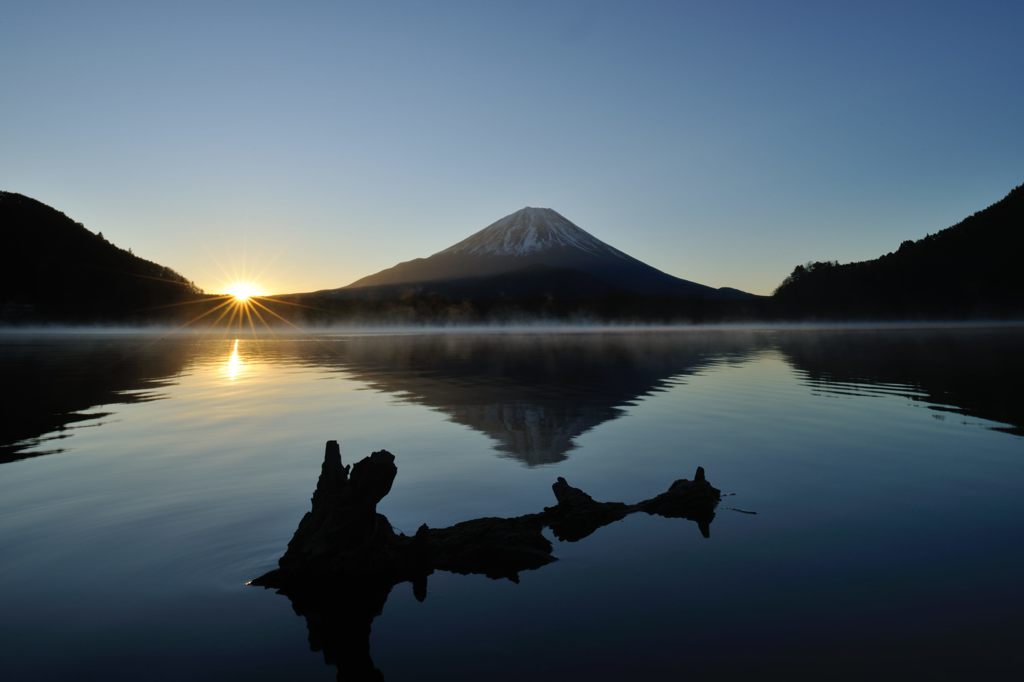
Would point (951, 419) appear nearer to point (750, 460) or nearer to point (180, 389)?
point (750, 460)

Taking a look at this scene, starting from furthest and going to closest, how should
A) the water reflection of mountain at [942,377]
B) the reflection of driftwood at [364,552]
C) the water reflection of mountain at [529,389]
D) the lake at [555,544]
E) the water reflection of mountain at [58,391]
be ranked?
the water reflection of mountain at [942,377], the water reflection of mountain at [529,389], the water reflection of mountain at [58,391], the reflection of driftwood at [364,552], the lake at [555,544]

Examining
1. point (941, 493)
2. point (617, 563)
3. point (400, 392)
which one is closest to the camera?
point (617, 563)

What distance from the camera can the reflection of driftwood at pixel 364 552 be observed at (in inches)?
409

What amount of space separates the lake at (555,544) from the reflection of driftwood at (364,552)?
0.32m

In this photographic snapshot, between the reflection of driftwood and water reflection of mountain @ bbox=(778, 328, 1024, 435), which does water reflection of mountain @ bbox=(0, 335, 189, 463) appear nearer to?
the reflection of driftwood

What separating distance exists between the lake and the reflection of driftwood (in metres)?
0.32

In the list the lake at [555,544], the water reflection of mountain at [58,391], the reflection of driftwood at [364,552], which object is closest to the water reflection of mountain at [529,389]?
the lake at [555,544]

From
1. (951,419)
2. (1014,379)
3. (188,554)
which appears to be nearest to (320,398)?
(188,554)

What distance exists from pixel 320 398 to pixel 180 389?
492 inches

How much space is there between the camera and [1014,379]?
143 ft

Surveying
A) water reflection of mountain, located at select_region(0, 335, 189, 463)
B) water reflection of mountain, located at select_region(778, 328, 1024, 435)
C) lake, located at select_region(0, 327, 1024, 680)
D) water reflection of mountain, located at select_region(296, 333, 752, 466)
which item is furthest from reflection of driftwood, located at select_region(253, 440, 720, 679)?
→ water reflection of mountain, located at select_region(778, 328, 1024, 435)

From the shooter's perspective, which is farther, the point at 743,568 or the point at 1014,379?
the point at 1014,379

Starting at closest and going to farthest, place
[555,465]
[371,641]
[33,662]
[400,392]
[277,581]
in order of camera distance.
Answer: [33,662] < [371,641] < [277,581] < [555,465] < [400,392]

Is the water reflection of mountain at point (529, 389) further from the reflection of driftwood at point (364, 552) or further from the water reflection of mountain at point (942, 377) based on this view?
the water reflection of mountain at point (942, 377)
